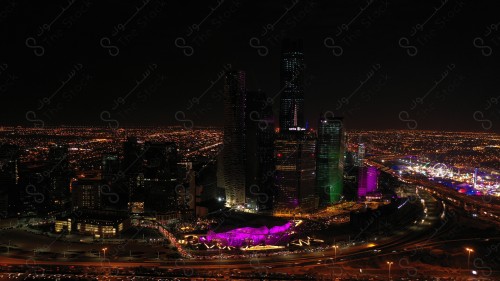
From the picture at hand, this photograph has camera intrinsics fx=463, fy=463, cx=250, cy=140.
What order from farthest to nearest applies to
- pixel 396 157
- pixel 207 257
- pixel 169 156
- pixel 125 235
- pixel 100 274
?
pixel 396 157 → pixel 169 156 → pixel 125 235 → pixel 207 257 → pixel 100 274

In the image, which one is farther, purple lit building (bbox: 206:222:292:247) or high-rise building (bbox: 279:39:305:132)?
high-rise building (bbox: 279:39:305:132)

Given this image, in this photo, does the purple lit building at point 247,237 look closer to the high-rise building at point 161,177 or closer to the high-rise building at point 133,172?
the high-rise building at point 161,177

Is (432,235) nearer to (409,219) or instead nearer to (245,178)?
(409,219)

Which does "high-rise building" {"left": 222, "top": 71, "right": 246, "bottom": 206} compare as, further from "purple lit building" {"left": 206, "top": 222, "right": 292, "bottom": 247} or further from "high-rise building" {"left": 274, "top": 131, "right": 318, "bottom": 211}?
"purple lit building" {"left": 206, "top": 222, "right": 292, "bottom": 247}

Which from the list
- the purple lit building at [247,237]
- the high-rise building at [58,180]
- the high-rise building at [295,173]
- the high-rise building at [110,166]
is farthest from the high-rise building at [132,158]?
the purple lit building at [247,237]

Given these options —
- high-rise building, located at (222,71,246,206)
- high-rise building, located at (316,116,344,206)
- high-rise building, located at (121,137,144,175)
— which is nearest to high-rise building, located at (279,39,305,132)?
high-rise building, located at (316,116,344,206)

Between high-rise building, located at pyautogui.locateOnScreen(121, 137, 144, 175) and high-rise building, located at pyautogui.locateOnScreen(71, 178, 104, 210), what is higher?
high-rise building, located at pyautogui.locateOnScreen(121, 137, 144, 175)

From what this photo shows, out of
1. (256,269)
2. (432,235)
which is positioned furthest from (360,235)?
(256,269)
